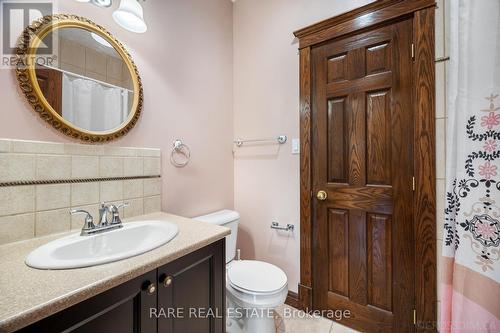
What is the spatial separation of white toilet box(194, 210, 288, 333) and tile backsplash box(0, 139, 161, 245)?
58 centimetres

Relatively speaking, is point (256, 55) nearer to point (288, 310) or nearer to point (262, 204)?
point (262, 204)

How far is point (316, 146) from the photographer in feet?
5.13

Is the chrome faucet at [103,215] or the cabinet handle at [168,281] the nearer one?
the cabinet handle at [168,281]

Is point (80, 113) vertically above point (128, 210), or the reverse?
point (80, 113)

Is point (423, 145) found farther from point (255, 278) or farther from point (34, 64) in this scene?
point (34, 64)

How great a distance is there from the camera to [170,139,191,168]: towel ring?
1.50 meters

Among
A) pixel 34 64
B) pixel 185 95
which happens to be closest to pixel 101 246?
pixel 34 64

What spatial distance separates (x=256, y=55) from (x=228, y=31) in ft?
1.29

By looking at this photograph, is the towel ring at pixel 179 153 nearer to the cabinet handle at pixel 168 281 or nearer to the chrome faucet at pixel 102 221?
the chrome faucet at pixel 102 221

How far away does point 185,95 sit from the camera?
1588mm

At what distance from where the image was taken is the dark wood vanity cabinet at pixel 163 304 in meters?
0.58

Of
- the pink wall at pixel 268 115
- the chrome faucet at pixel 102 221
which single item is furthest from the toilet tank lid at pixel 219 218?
the chrome faucet at pixel 102 221

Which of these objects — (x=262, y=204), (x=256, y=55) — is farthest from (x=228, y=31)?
(x=262, y=204)

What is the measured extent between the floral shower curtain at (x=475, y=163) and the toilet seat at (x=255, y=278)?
0.76m
